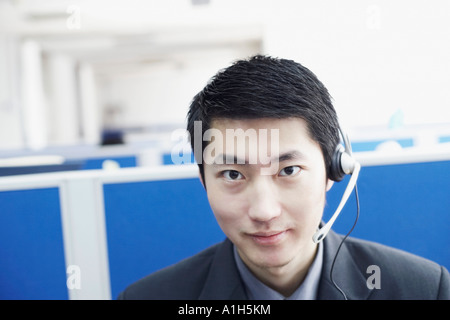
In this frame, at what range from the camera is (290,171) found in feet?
1.85

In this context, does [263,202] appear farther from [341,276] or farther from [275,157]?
[341,276]

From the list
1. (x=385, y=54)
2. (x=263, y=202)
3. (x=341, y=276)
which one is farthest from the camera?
(x=385, y=54)

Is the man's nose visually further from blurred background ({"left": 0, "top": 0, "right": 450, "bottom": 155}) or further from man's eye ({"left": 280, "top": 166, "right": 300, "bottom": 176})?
blurred background ({"left": 0, "top": 0, "right": 450, "bottom": 155})

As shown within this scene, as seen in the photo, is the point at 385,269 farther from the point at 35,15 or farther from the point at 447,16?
the point at 35,15

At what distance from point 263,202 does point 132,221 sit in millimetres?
340

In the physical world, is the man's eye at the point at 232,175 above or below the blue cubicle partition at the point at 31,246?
above

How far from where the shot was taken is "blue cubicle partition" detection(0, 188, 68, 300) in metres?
0.72

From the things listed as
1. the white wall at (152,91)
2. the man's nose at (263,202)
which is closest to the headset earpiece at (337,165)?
the man's nose at (263,202)

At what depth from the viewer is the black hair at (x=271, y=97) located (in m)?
0.56

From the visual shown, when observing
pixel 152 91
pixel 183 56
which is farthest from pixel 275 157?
pixel 152 91

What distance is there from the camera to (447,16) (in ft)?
2.35

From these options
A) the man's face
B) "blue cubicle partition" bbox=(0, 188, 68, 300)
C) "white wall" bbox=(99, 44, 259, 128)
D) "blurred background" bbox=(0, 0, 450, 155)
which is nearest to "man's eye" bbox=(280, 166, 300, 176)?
the man's face

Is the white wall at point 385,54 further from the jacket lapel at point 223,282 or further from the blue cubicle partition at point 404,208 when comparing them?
the jacket lapel at point 223,282
